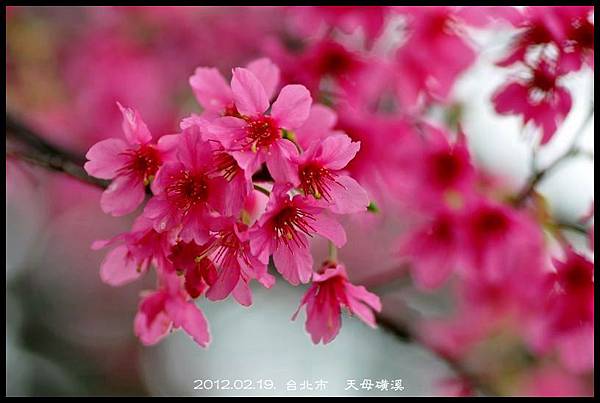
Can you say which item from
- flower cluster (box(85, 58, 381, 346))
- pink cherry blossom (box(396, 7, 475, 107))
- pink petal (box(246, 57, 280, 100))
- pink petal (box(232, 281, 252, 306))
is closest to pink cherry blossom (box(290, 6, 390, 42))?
pink cherry blossom (box(396, 7, 475, 107))

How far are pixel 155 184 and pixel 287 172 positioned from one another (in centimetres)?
21

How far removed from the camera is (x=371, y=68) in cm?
186

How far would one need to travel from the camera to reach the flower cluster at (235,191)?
1.12 metres

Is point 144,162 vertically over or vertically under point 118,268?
over

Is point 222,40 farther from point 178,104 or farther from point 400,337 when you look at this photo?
point 400,337

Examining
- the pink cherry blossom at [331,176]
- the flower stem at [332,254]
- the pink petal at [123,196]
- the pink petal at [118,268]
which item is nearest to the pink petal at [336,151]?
the pink cherry blossom at [331,176]

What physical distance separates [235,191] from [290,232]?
12 cm

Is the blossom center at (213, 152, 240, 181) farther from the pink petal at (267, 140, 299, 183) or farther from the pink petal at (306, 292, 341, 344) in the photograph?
the pink petal at (306, 292, 341, 344)

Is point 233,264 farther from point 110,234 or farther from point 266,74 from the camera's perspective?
point 110,234

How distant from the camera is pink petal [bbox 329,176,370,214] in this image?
3.72 ft

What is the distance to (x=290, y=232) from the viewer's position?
45.8 inches

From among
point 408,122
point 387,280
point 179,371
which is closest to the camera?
point 408,122

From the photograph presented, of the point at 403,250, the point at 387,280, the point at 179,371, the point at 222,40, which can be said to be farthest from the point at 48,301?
the point at 403,250

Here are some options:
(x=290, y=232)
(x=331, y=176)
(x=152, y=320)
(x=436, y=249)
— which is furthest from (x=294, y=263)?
(x=436, y=249)
